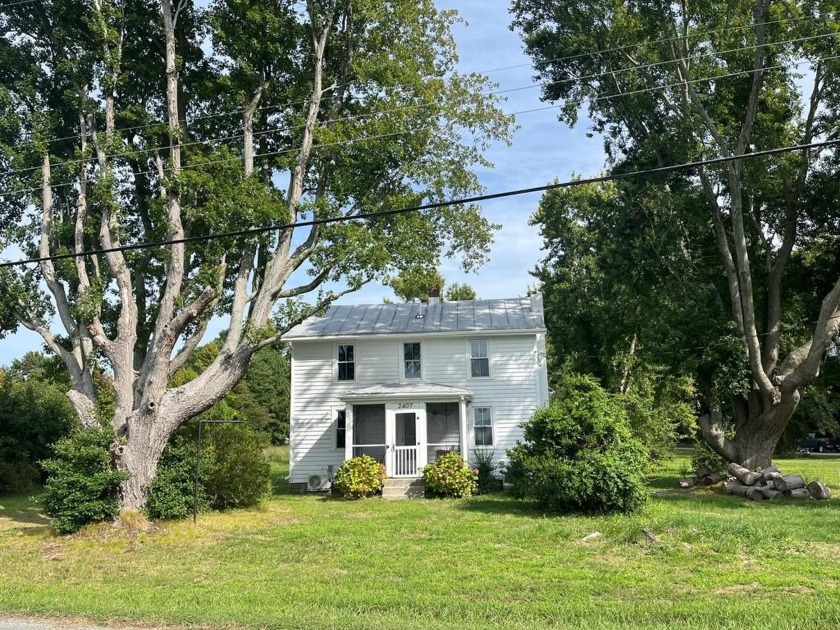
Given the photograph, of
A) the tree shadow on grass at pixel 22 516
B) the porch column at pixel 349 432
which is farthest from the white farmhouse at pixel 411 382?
the tree shadow on grass at pixel 22 516

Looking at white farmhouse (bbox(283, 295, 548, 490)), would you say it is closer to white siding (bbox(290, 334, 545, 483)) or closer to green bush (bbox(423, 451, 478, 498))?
white siding (bbox(290, 334, 545, 483))

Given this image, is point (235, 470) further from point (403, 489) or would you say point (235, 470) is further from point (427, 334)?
point (427, 334)

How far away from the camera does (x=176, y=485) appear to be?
13352 millimetres

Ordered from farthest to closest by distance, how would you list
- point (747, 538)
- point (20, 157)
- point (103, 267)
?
point (103, 267)
point (20, 157)
point (747, 538)

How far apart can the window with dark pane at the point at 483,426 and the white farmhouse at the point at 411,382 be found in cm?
3

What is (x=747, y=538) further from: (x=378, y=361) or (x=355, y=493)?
(x=378, y=361)

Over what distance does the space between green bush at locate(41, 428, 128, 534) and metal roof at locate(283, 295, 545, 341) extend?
899 cm

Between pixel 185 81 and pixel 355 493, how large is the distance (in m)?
12.3

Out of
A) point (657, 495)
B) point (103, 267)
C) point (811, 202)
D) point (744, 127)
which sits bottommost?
point (657, 495)

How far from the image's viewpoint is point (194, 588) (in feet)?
25.1

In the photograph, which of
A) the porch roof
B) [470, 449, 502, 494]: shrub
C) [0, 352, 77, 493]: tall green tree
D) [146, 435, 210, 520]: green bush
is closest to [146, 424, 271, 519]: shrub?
[146, 435, 210, 520]: green bush

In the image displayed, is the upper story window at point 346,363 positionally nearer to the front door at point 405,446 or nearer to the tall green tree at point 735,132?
the front door at point 405,446

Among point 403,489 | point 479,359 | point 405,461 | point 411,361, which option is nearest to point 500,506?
point 403,489

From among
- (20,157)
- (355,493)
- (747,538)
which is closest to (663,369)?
(355,493)
